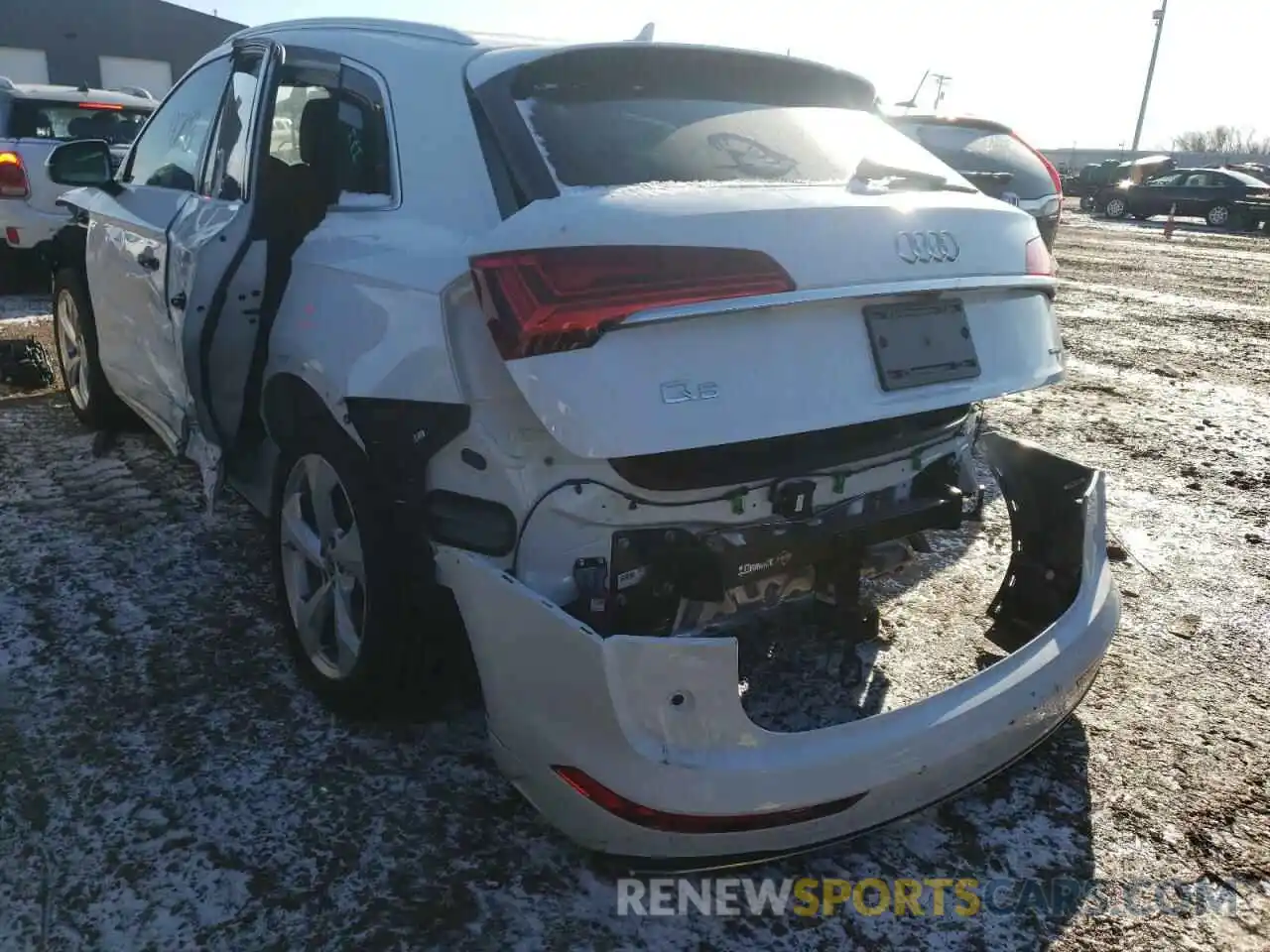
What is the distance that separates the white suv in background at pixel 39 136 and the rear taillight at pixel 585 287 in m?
7.13

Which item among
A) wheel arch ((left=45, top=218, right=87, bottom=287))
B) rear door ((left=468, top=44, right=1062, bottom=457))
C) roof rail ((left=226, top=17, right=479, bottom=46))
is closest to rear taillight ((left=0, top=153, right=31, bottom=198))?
wheel arch ((left=45, top=218, right=87, bottom=287))

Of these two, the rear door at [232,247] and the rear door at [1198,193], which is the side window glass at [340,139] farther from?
the rear door at [1198,193]

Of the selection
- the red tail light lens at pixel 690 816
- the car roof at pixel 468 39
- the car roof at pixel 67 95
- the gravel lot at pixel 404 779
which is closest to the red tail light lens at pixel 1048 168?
the gravel lot at pixel 404 779

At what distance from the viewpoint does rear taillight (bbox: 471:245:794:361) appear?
72.2 inches

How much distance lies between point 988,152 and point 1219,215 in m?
20.2

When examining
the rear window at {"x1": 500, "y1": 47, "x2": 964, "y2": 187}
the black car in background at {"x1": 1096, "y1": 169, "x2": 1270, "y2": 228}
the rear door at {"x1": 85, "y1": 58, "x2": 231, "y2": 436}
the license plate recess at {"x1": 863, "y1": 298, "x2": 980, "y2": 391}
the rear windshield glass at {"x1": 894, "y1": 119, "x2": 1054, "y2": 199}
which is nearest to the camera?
the license plate recess at {"x1": 863, "y1": 298, "x2": 980, "y2": 391}

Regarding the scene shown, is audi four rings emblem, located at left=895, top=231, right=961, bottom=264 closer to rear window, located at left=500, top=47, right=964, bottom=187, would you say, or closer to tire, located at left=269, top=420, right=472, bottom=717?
rear window, located at left=500, top=47, right=964, bottom=187

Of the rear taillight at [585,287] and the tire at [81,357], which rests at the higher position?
the rear taillight at [585,287]

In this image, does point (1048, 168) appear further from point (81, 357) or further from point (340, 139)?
point (81, 357)

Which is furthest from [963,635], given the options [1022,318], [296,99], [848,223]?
[296,99]

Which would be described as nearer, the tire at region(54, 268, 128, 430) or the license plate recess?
the license plate recess

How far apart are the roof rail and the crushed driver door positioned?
0.31ft

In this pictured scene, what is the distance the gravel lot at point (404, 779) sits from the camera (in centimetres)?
206

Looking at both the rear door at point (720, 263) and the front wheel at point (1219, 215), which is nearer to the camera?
the rear door at point (720, 263)
